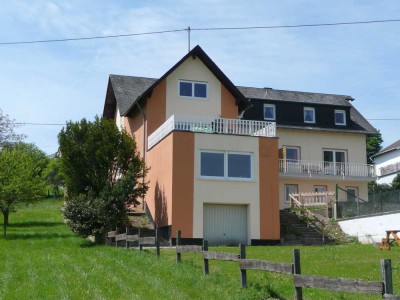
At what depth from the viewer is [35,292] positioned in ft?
40.8

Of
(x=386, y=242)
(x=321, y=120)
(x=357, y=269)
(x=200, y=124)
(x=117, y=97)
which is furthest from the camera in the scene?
(x=321, y=120)

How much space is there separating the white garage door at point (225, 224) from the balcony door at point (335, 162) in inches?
578

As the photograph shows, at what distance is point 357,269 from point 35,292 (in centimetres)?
816

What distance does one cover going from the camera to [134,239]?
2005 cm

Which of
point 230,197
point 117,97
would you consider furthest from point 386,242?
point 117,97

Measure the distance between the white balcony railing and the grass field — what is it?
55.8 ft

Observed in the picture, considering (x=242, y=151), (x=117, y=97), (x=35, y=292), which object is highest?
(x=117, y=97)

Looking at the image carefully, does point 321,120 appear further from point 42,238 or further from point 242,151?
point 42,238

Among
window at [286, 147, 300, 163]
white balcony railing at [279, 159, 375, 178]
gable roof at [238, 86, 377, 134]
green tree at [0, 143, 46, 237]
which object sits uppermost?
gable roof at [238, 86, 377, 134]

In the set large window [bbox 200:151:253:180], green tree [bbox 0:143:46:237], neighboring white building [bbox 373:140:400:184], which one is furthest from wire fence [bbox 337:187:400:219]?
neighboring white building [bbox 373:140:400:184]

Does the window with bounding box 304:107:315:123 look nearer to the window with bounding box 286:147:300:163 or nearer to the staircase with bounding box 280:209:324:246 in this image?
the window with bounding box 286:147:300:163

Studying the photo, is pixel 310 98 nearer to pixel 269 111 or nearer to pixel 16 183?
pixel 269 111

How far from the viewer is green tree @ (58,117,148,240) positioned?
24562 millimetres

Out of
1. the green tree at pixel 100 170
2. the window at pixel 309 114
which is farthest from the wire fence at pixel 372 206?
the window at pixel 309 114
